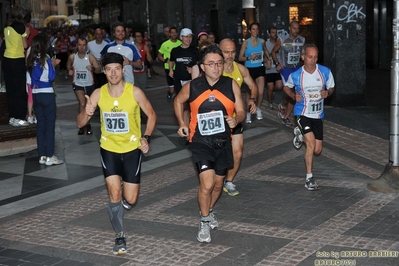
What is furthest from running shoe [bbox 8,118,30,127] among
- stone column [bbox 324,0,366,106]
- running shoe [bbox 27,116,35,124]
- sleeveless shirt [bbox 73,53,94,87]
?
stone column [bbox 324,0,366,106]

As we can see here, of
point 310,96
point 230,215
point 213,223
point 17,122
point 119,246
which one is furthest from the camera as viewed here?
point 17,122

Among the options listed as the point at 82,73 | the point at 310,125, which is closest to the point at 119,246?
the point at 310,125

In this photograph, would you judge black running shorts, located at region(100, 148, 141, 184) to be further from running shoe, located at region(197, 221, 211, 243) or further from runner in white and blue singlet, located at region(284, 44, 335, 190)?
runner in white and blue singlet, located at region(284, 44, 335, 190)

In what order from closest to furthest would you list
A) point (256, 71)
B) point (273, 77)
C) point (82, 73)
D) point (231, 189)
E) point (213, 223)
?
1. point (213, 223)
2. point (231, 189)
3. point (82, 73)
4. point (256, 71)
5. point (273, 77)

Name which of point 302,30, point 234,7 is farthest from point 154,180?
point 302,30

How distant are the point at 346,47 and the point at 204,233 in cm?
1008

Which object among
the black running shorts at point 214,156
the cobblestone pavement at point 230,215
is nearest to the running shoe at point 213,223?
the cobblestone pavement at point 230,215

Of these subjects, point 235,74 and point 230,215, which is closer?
point 230,215

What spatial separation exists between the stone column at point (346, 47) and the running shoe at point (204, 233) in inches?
388

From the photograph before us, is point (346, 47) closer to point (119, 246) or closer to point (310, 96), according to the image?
point (310, 96)

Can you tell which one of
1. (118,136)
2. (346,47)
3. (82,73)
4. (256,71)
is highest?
(346,47)

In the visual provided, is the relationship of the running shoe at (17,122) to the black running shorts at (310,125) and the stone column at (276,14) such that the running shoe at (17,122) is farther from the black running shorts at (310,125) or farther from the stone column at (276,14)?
the stone column at (276,14)

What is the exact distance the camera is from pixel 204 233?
22.7 feet

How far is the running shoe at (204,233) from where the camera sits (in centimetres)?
690
